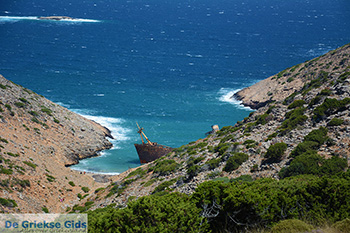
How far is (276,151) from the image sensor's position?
34.7 meters

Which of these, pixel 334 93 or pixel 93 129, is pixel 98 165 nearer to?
pixel 93 129

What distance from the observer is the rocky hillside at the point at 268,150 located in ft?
107

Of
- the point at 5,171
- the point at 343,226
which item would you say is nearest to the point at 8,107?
the point at 5,171

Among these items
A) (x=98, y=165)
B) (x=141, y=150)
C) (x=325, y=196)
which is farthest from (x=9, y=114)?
(x=325, y=196)

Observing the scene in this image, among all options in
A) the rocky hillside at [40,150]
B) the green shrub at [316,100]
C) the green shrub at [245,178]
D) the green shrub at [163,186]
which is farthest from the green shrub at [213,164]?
the rocky hillside at [40,150]

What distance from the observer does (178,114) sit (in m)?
95.2

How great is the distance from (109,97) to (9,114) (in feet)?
140

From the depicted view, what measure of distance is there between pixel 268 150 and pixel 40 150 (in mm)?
38171

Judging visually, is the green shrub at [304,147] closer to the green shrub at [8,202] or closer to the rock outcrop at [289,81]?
the green shrub at [8,202]

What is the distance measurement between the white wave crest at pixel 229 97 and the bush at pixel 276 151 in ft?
202

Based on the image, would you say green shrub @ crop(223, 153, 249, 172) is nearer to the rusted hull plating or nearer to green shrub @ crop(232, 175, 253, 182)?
green shrub @ crop(232, 175, 253, 182)

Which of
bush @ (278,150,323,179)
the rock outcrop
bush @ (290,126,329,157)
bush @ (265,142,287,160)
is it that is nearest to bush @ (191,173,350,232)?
bush @ (278,150,323,179)

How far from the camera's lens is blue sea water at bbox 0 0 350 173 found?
89438mm

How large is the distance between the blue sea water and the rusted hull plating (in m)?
2.80
